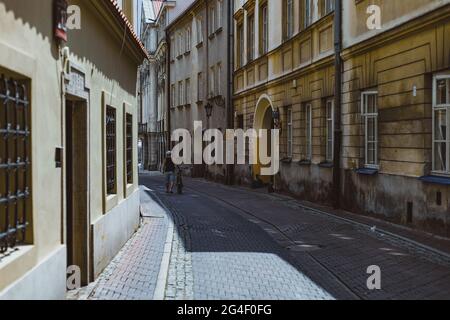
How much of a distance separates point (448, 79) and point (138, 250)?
620 cm

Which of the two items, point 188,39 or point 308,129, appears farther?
point 188,39

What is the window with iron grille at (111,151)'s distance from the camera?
1064 centimetres

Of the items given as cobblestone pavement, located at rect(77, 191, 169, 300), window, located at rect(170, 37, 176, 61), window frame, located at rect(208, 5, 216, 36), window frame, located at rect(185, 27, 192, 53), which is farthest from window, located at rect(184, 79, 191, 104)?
cobblestone pavement, located at rect(77, 191, 169, 300)

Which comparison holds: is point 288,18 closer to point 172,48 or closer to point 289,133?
point 289,133

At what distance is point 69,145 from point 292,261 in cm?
383

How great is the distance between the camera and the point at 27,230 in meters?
5.94

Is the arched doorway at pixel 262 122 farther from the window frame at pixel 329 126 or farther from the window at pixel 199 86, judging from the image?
the window at pixel 199 86

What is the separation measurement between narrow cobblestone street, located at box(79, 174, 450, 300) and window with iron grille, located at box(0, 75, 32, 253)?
6.89 feet

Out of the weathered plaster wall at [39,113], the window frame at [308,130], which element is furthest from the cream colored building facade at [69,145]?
the window frame at [308,130]

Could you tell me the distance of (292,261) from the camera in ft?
32.9

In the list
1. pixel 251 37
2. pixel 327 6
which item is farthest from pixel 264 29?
pixel 327 6

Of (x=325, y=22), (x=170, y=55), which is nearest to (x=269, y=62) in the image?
(x=325, y=22)
